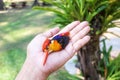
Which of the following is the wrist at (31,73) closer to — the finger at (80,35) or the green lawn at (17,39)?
the finger at (80,35)

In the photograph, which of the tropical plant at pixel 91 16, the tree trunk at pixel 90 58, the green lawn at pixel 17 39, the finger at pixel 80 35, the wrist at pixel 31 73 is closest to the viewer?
the wrist at pixel 31 73

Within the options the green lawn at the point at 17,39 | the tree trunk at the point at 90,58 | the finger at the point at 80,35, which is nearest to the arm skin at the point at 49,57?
the finger at the point at 80,35

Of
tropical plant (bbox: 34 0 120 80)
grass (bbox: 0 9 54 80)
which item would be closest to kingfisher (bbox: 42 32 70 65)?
tropical plant (bbox: 34 0 120 80)

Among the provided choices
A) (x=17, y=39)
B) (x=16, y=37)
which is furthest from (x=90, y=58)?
(x=16, y=37)

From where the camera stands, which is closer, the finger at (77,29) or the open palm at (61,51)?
the open palm at (61,51)

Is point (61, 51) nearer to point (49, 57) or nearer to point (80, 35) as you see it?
point (49, 57)

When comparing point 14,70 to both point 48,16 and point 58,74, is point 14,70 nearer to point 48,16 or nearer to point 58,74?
point 58,74
